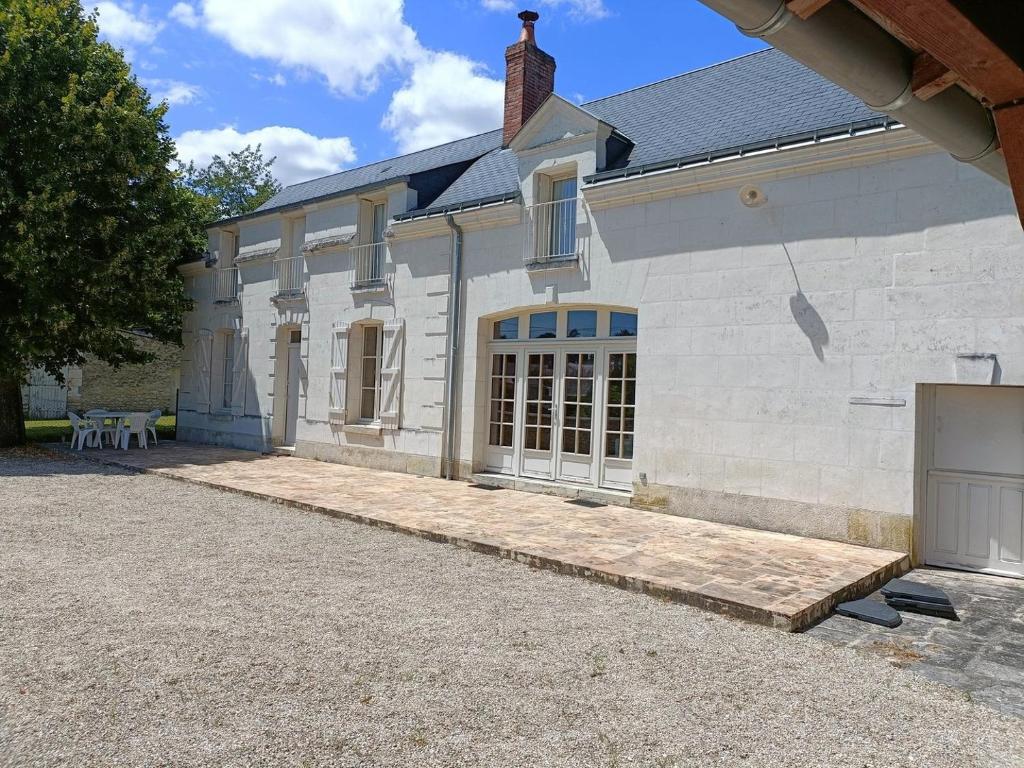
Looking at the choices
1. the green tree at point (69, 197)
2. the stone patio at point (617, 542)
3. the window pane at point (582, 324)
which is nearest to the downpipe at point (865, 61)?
the stone patio at point (617, 542)

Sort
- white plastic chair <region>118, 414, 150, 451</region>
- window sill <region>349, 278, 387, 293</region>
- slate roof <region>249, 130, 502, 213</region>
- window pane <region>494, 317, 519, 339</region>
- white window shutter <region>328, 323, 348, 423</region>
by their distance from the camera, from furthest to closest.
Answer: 1. white plastic chair <region>118, 414, 150, 451</region>
2. slate roof <region>249, 130, 502, 213</region>
3. white window shutter <region>328, 323, 348, 423</region>
4. window sill <region>349, 278, 387, 293</region>
5. window pane <region>494, 317, 519, 339</region>

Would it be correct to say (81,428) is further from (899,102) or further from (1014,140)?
(1014,140)

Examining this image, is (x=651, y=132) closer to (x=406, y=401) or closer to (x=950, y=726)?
(x=406, y=401)

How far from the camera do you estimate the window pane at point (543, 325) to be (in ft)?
30.8

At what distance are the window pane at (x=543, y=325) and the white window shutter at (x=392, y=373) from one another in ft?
7.72

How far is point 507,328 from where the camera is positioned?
9.96m

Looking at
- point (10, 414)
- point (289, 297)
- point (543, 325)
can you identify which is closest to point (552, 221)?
point (543, 325)

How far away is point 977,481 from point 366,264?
901 centimetres

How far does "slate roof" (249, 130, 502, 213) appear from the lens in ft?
41.2

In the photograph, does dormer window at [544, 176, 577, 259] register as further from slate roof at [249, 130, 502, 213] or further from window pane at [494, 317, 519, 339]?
slate roof at [249, 130, 502, 213]

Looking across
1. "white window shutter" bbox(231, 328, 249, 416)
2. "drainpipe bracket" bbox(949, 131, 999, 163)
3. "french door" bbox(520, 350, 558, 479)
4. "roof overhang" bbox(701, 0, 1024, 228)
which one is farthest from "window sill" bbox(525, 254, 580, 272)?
"white window shutter" bbox(231, 328, 249, 416)

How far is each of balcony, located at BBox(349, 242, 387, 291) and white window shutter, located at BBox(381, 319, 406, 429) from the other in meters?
0.94

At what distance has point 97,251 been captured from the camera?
12.5 metres

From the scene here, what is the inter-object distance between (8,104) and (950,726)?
572 inches
